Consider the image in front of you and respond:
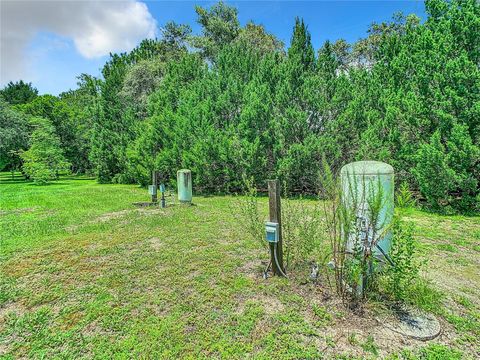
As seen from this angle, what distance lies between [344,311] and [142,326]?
1.88 meters

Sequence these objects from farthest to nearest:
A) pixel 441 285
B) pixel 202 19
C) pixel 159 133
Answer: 1. pixel 202 19
2. pixel 159 133
3. pixel 441 285

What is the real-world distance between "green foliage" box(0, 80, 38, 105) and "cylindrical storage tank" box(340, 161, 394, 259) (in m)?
43.5

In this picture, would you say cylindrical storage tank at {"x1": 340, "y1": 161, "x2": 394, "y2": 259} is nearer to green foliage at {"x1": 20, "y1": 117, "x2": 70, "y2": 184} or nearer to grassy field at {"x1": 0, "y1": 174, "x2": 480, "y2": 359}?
grassy field at {"x1": 0, "y1": 174, "x2": 480, "y2": 359}

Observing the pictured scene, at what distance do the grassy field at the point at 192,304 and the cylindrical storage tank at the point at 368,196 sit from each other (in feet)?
2.37

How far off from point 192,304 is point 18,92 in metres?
46.6

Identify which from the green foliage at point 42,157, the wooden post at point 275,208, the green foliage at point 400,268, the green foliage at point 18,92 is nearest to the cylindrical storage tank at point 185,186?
the wooden post at point 275,208

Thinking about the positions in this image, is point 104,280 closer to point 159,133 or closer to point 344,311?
point 344,311

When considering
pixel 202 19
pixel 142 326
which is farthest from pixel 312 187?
pixel 202 19

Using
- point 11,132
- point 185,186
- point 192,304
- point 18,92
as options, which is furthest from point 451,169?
point 18,92

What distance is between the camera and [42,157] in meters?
19.1

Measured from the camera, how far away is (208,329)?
2471mm

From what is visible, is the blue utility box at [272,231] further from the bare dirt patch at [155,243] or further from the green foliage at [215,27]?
the green foliage at [215,27]

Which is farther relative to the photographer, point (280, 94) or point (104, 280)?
point (280, 94)

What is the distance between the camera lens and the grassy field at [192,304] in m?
2.24
